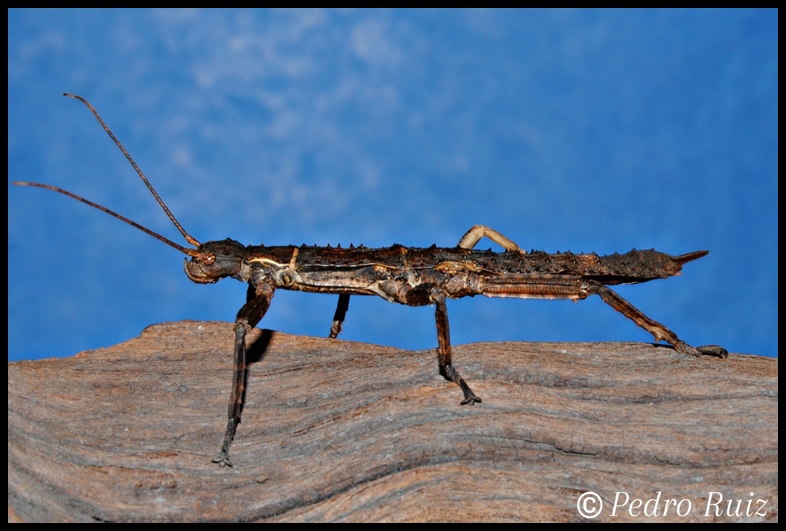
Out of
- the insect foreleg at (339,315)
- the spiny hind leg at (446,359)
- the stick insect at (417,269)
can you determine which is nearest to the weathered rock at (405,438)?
the spiny hind leg at (446,359)

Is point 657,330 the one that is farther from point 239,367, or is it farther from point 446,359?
point 239,367

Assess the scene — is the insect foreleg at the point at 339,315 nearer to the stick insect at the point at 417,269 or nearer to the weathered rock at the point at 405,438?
the stick insect at the point at 417,269

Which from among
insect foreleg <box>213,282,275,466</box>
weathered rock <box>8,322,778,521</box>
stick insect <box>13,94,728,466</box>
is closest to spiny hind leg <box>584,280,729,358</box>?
weathered rock <box>8,322,778,521</box>

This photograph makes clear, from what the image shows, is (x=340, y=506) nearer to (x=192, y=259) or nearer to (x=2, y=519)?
(x=2, y=519)

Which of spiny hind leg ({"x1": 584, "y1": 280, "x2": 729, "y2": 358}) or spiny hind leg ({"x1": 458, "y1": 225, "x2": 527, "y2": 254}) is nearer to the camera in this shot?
spiny hind leg ({"x1": 584, "y1": 280, "x2": 729, "y2": 358})

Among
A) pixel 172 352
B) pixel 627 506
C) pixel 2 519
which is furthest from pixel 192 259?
pixel 627 506

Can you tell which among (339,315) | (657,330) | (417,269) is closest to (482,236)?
(417,269)

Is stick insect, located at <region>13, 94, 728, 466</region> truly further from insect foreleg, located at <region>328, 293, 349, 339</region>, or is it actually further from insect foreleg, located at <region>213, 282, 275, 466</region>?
insect foreleg, located at <region>328, 293, 349, 339</region>
